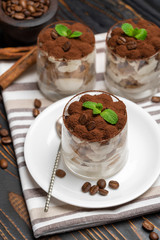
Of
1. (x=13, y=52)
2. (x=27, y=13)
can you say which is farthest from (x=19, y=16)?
(x=13, y=52)

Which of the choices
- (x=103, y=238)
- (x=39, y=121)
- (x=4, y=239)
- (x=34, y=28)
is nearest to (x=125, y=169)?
(x=103, y=238)

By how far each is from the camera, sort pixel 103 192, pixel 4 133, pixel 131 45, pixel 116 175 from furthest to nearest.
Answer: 1. pixel 4 133
2. pixel 131 45
3. pixel 116 175
4. pixel 103 192

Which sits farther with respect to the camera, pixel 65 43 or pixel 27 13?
pixel 27 13

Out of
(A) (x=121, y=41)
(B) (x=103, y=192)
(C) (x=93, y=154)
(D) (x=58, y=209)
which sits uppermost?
(A) (x=121, y=41)

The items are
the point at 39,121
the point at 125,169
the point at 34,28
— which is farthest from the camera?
the point at 34,28

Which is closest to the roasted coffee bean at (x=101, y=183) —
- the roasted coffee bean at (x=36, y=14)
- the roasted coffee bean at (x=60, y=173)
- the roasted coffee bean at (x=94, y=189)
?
the roasted coffee bean at (x=94, y=189)

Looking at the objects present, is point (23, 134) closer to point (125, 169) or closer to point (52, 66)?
point (52, 66)

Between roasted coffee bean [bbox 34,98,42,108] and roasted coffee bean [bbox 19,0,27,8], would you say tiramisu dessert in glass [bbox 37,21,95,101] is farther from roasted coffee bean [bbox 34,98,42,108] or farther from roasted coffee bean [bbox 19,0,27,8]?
roasted coffee bean [bbox 19,0,27,8]

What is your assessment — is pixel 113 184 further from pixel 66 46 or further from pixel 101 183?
pixel 66 46
